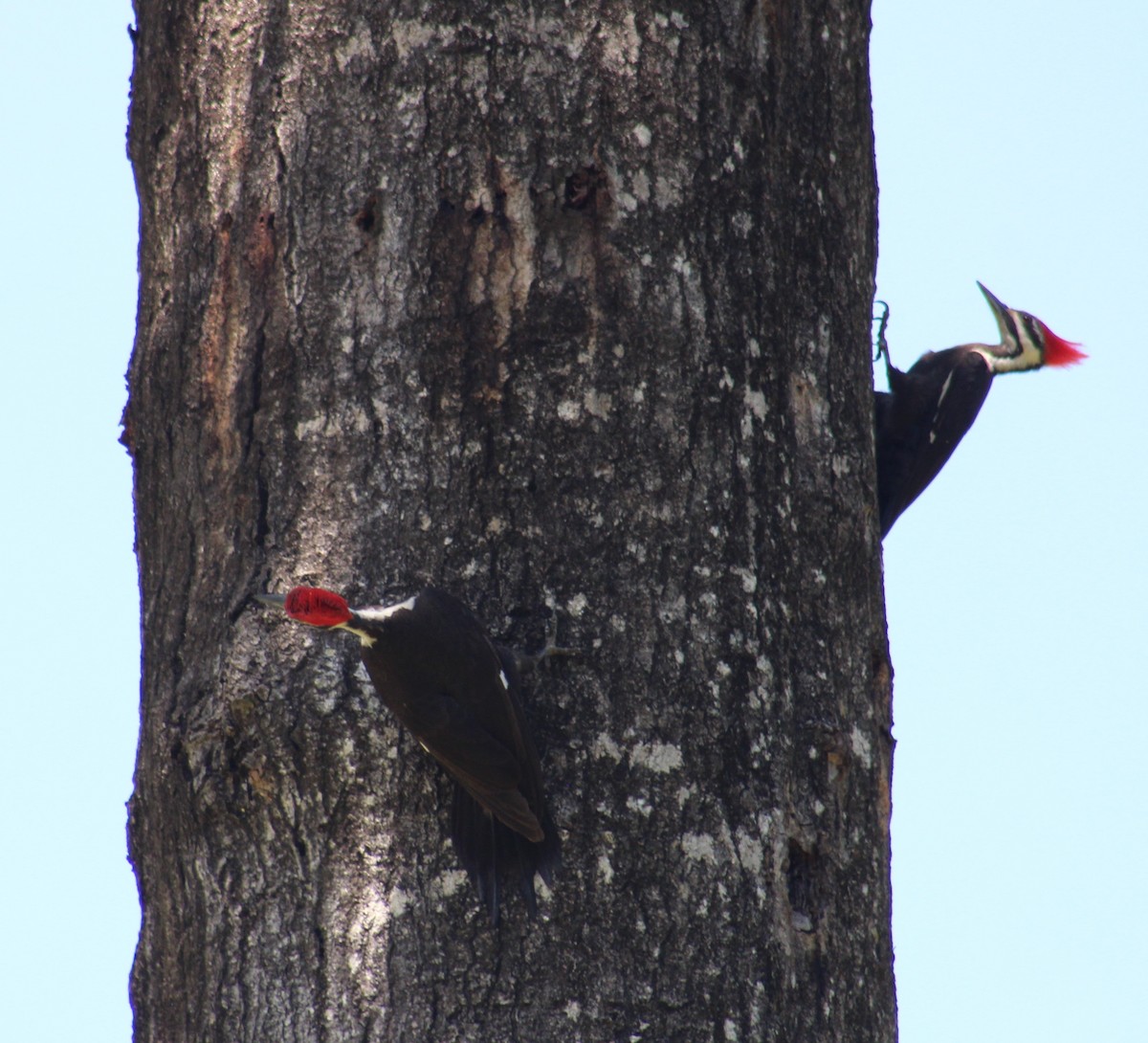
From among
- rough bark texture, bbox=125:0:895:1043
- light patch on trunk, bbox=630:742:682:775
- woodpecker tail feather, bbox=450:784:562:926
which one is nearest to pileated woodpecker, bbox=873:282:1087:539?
rough bark texture, bbox=125:0:895:1043

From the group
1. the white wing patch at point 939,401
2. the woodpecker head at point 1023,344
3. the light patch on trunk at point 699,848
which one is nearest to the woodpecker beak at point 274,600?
the light patch on trunk at point 699,848

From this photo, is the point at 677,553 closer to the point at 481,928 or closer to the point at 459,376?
the point at 459,376

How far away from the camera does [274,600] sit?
1927 mm

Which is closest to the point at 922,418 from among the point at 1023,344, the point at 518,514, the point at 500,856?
the point at 1023,344

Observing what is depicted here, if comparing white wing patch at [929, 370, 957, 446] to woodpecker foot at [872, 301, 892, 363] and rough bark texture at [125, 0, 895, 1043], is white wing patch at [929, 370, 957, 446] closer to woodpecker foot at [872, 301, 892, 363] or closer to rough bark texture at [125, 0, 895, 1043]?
woodpecker foot at [872, 301, 892, 363]

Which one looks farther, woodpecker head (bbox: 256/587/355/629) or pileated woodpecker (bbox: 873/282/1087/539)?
pileated woodpecker (bbox: 873/282/1087/539)

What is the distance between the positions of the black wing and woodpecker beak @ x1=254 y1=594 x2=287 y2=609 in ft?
5.91

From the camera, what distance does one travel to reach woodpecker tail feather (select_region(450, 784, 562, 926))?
70.5 inches

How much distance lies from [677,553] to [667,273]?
408mm

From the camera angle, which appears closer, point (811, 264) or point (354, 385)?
point (354, 385)

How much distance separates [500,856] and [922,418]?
2528 millimetres

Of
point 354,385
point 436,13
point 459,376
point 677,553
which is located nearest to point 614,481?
point 677,553

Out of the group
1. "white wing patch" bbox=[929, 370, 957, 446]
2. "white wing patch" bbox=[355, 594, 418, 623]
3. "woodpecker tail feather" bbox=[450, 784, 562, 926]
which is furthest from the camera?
"white wing patch" bbox=[929, 370, 957, 446]

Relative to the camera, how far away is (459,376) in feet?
6.55
